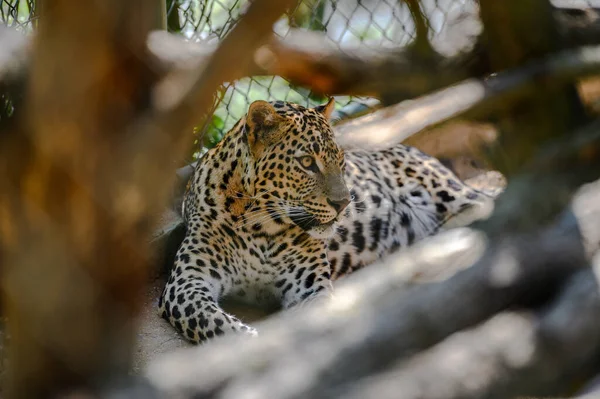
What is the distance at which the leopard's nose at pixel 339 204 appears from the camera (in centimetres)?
505

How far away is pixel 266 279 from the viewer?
17.9 ft

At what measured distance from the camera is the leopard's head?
5145mm

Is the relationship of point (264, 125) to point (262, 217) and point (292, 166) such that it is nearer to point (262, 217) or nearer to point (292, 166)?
point (292, 166)

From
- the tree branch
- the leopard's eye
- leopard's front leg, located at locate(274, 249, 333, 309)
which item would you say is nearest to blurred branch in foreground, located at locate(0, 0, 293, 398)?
the tree branch

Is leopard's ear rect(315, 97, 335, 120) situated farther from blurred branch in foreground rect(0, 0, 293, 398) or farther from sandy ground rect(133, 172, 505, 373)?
blurred branch in foreground rect(0, 0, 293, 398)

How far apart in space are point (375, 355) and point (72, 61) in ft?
2.95

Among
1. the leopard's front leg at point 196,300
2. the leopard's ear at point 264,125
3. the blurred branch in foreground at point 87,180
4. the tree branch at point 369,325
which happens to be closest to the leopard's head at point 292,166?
the leopard's ear at point 264,125

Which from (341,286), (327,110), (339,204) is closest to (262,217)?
(339,204)

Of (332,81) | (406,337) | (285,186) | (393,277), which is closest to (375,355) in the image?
(406,337)

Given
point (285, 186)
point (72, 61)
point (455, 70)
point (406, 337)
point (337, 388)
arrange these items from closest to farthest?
point (72, 61) → point (337, 388) → point (406, 337) → point (455, 70) → point (285, 186)

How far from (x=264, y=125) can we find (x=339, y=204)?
0.72 metres

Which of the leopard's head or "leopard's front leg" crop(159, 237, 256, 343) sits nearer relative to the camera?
"leopard's front leg" crop(159, 237, 256, 343)

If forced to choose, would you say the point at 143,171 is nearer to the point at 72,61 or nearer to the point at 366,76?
the point at 72,61

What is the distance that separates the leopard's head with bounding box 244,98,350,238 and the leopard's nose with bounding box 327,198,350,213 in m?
0.04
